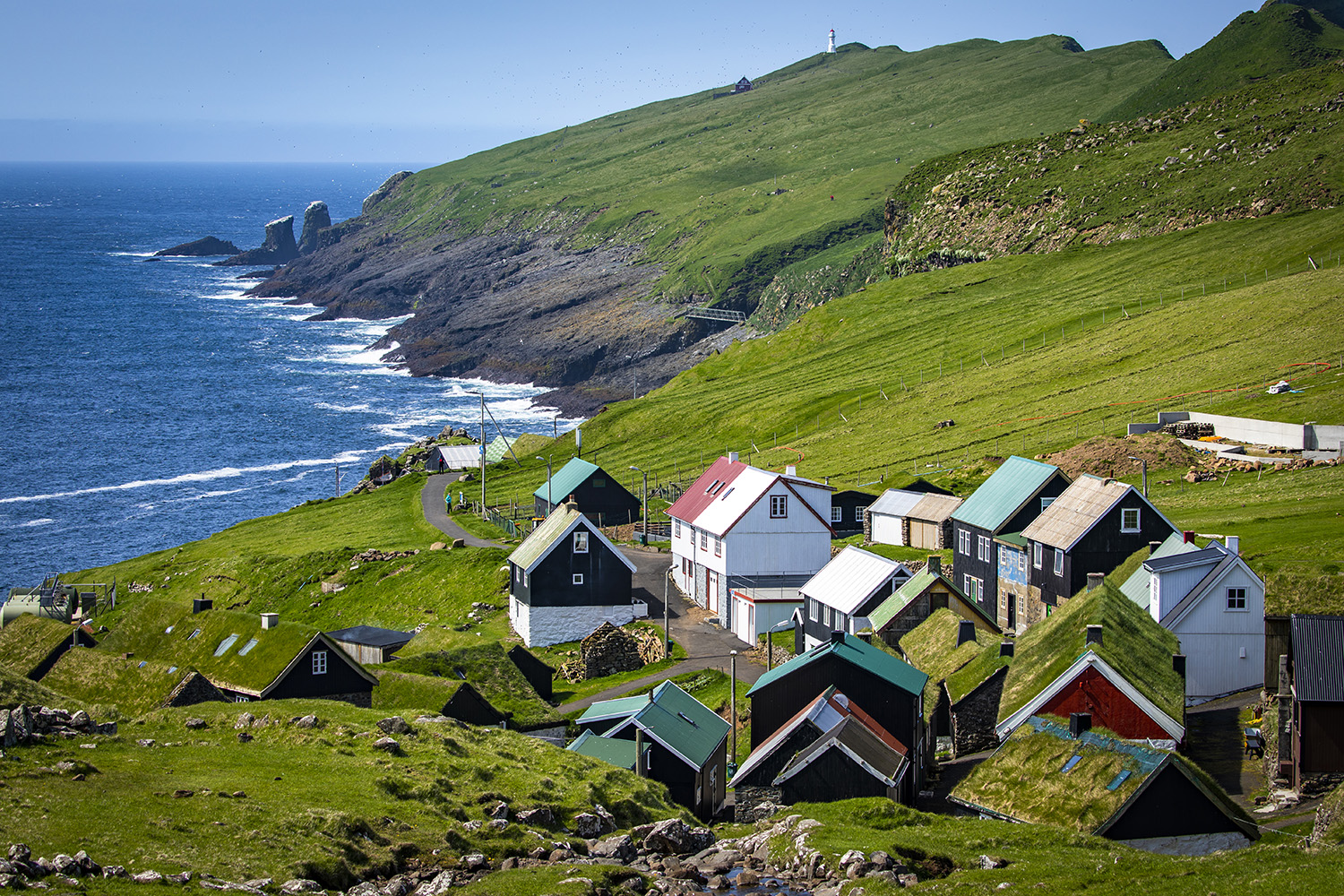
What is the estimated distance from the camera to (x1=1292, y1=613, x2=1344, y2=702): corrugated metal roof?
1470 inches

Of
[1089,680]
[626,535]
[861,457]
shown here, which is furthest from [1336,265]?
[1089,680]

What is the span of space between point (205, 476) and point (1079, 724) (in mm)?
114639

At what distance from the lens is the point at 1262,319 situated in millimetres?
111750

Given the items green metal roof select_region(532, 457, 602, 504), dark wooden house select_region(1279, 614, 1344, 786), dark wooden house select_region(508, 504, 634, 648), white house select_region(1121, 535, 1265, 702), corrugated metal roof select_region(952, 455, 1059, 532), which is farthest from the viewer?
green metal roof select_region(532, 457, 602, 504)

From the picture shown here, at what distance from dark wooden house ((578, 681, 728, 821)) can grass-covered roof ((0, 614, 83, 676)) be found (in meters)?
20.0

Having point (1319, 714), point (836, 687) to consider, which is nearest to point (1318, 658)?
point (1319, 714)

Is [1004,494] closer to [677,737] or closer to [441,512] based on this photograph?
[677,737]

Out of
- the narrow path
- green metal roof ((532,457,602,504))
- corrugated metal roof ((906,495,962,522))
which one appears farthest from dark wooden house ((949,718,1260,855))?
green metal roof ((532,457,602,504))

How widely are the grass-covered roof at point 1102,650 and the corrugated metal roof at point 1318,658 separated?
13.2 ft

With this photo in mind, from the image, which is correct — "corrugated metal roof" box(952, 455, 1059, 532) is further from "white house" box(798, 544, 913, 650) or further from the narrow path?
the narrow path

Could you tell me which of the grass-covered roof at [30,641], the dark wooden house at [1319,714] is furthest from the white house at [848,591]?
the grass-covered roof at [30,641]

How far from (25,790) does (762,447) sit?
322 ft

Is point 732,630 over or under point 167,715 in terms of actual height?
under

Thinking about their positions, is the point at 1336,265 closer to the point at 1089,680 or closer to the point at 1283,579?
the point at 1283,579
